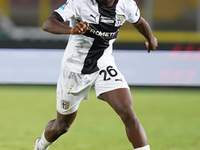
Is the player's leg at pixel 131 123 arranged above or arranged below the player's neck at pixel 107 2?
below

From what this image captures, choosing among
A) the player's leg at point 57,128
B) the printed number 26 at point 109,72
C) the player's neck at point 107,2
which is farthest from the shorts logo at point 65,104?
the player's neck at point 107,2

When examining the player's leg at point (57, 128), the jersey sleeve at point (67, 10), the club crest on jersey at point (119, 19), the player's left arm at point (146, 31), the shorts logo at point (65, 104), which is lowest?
the player's leg at point (57, 128)

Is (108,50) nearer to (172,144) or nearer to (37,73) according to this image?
(172,144)

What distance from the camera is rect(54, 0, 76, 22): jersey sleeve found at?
4.26 metres

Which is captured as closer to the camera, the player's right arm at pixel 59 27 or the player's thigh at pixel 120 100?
the player's right arm at pixel 59 27

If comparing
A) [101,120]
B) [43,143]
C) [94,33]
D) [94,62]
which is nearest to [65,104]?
[94,62]

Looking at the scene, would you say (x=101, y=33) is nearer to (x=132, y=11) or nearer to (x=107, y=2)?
(x=107, y=2)

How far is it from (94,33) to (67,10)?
0.43m

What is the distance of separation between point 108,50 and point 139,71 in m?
6.48

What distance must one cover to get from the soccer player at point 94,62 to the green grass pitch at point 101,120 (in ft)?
4.33

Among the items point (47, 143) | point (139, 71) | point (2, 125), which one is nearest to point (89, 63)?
point (47, 143)

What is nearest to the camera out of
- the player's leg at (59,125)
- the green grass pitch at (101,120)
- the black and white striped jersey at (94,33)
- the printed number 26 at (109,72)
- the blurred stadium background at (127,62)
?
the black and white striped jersey at (94,33)

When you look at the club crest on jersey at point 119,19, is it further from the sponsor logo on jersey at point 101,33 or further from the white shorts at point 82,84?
the white shorts at point 82,84

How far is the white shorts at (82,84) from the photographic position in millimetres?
4543
